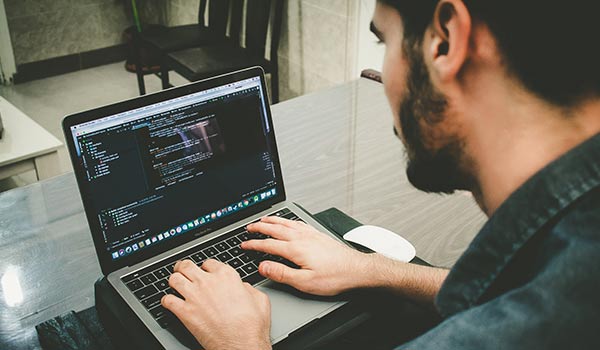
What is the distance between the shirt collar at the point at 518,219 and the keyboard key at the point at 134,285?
0.51 meters

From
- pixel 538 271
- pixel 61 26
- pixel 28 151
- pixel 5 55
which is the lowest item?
pixel 5 55

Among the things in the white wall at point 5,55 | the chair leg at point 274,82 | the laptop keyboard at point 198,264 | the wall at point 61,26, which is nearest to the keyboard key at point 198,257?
the laptop keyboard at point 198,264

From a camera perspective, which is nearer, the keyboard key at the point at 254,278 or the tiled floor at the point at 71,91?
the keyboard key at the point at 254,278

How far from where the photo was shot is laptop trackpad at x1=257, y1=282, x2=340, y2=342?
0.89 m

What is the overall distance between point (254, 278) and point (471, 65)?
52 centimetres

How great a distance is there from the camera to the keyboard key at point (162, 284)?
934 mm

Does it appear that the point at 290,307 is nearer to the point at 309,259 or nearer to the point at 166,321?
the point at 309,259

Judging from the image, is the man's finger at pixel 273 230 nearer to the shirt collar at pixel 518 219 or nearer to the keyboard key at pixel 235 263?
the keyboard key at pixel 235 263

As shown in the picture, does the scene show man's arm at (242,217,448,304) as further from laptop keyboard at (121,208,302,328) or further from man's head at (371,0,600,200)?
man's head at (371,0,600,200)

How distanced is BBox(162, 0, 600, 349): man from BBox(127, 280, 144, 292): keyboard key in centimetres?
48

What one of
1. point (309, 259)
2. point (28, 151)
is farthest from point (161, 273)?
point (28, 151)

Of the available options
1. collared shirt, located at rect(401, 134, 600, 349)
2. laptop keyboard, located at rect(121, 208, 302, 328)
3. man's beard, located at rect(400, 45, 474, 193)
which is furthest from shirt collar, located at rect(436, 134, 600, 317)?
laptop keyboard, located at rect(121, 208, 302, 328)

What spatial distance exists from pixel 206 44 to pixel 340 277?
2662 mm

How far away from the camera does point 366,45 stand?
293 centimetres
